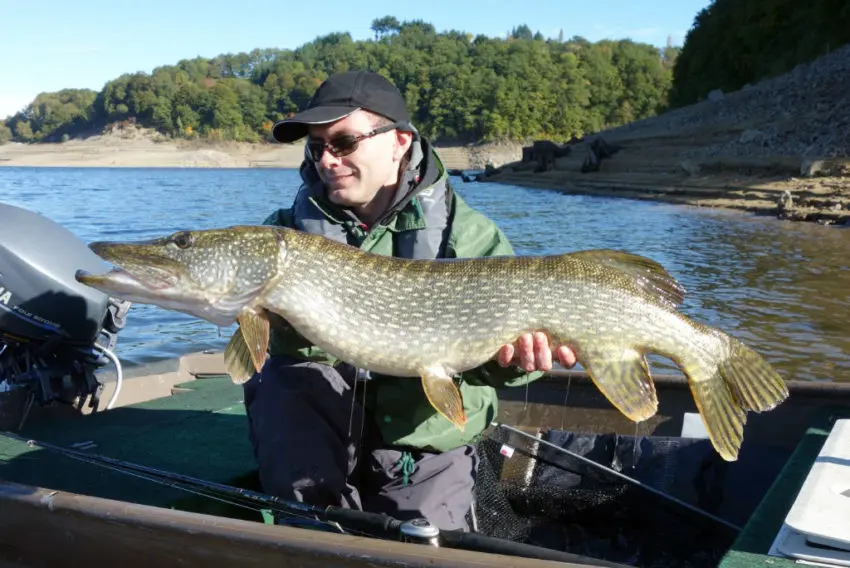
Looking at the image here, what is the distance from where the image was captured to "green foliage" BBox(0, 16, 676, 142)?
11031 cm

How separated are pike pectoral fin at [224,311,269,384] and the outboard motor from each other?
4.81ft

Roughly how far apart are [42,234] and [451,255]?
219 cm

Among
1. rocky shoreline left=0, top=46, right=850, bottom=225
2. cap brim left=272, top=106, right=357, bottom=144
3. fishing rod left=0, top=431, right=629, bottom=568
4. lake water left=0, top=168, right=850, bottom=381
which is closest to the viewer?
fishing rod left=0, top=431, right=629, bottom=568

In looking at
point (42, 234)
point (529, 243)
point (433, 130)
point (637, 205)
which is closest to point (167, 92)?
point (433, 130)

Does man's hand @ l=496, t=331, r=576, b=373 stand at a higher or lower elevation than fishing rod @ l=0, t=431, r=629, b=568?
higher

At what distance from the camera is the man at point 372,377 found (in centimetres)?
304

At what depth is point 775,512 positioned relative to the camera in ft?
8.86

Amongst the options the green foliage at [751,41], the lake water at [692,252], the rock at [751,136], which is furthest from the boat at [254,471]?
the green foliage at [751,41]

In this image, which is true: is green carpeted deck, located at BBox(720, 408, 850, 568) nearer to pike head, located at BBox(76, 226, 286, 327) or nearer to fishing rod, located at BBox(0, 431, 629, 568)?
fishing rod, located at BBox(0, 431, 629, 568)

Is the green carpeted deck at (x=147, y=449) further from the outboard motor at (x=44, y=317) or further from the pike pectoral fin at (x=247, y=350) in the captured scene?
the pike pectoral fin at (x=247, y=350)

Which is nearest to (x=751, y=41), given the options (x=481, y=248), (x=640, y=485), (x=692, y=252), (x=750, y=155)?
(x=750, y=155)

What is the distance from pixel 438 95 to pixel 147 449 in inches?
4356

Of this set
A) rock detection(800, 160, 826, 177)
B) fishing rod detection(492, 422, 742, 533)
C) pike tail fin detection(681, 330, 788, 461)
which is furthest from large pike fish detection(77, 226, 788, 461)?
rock detection(800, 160, 826, 177)

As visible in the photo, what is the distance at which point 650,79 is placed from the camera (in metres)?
113
